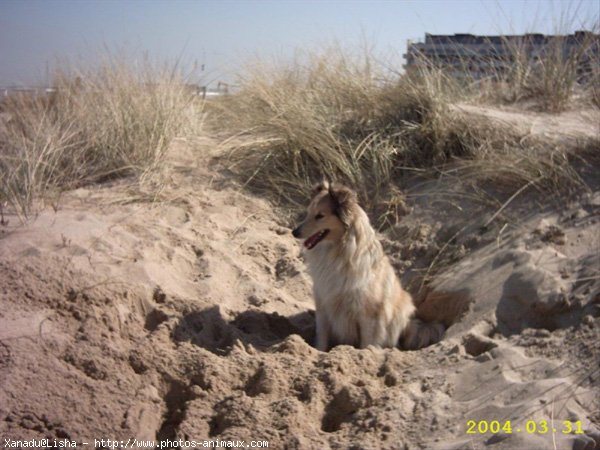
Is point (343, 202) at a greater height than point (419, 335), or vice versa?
point (343, 202)

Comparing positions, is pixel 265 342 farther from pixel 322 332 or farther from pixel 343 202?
pixel 343 202

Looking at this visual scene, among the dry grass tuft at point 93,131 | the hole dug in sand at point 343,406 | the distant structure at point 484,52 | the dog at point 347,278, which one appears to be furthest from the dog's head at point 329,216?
the distant structure at point 484,52

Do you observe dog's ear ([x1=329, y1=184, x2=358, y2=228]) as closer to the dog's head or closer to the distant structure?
the dog's head

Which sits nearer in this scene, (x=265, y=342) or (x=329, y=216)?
(x=265, y=342)

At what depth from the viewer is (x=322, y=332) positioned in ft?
18.1

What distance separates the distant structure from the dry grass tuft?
3.25m

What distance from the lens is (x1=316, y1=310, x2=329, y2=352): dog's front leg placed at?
17.9 ft

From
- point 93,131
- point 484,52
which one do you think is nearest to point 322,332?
point 93,131

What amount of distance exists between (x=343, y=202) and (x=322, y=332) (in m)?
1.12

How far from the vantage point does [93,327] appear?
4.71 meters

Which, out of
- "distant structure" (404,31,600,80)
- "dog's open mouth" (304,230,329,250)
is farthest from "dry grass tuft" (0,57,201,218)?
"distant structure" (404,31,600,80)

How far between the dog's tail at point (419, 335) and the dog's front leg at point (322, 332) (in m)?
0.70
